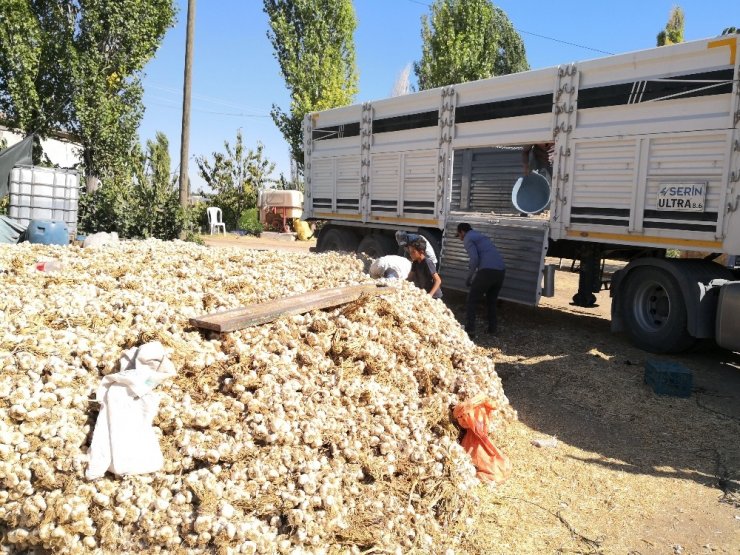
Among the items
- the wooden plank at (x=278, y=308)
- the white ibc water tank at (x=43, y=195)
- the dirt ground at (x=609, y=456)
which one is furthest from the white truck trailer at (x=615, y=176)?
the white ibc water tank at (x=43, y=195)

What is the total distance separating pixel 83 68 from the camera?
57.8ft

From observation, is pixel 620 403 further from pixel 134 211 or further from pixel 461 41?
pixel 461 41

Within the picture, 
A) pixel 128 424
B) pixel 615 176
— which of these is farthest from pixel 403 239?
pixel 128 424

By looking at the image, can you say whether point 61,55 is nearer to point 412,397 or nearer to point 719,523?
point 412,397

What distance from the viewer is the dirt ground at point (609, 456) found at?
3.69 m

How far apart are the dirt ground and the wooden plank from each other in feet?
5.46

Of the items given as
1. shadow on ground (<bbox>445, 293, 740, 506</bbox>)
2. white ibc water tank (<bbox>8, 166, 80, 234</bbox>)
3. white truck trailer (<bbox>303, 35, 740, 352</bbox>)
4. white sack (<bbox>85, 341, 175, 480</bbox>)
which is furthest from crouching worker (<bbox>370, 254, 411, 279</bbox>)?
white ibc water tank (<bbox>8, 166, 80, 234</bbox>)

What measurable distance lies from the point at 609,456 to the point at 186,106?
571 inches

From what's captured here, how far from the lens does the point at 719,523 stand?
3.87 meters

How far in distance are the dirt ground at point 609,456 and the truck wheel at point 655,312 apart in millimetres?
189

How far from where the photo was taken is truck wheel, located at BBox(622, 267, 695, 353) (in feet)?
23.3

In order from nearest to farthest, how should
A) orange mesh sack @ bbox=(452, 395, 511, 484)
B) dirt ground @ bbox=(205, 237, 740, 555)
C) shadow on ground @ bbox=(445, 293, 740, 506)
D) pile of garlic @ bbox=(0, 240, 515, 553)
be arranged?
pile of garlic @ bbox=(0, 240, 515, 553), dirt ground @ bbox=(205, 237, 740, 555), orange mesh sack @ bbox=(452, 395, 511, 484), shadow on ground @ bbox=(445, 293, 740, 506)

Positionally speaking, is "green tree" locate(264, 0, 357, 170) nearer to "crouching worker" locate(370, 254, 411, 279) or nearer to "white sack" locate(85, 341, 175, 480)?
"crouching worker" locate(370, 254, 411, 279)

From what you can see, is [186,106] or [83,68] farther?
[83,68]
